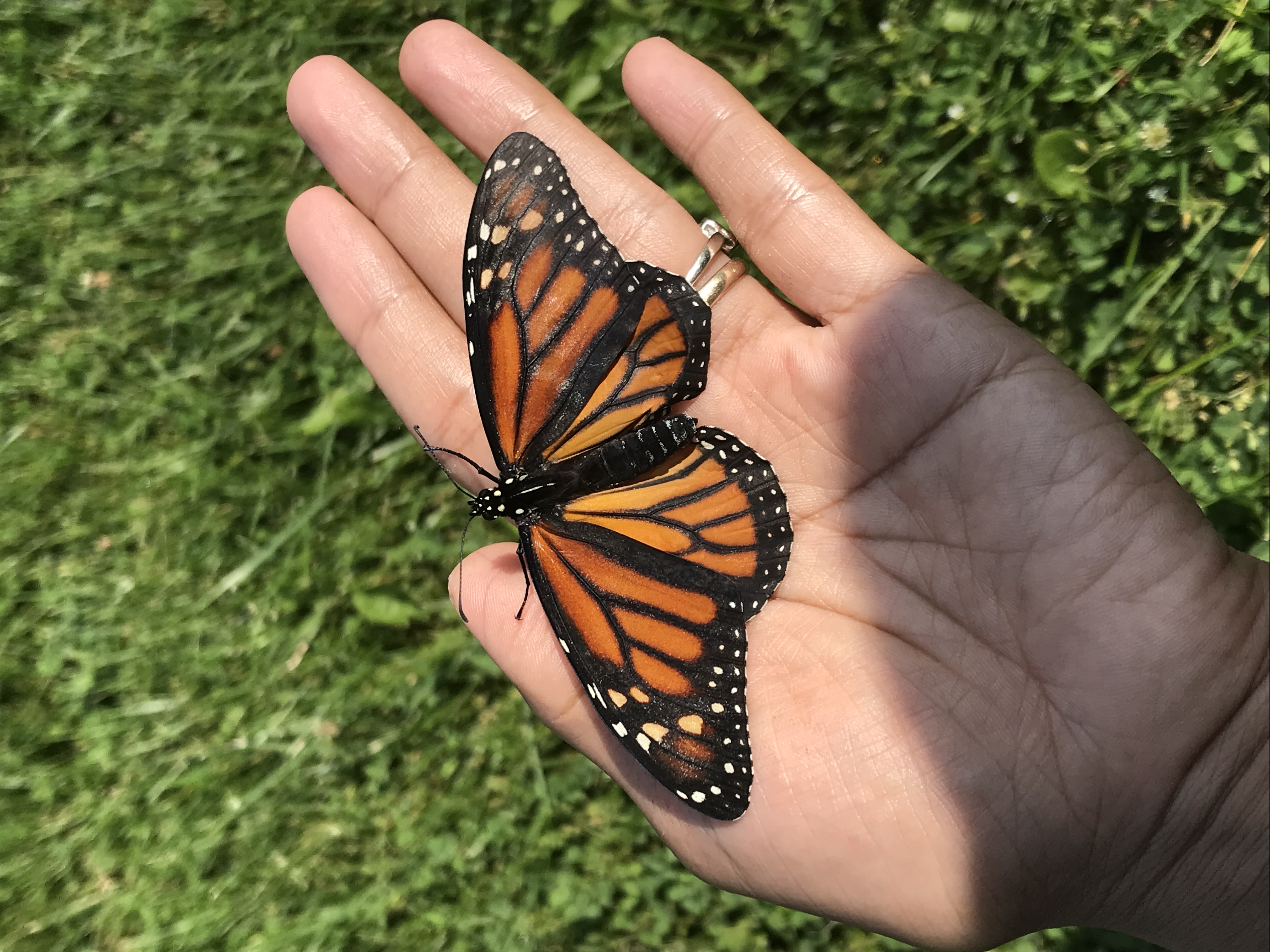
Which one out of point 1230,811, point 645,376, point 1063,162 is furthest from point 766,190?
point 1230,811

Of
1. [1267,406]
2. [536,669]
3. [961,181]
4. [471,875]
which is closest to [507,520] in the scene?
[536,669]

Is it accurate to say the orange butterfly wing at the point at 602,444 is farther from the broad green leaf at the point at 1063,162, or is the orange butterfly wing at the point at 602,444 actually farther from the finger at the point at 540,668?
the broad green leaf at the point at 1063,162

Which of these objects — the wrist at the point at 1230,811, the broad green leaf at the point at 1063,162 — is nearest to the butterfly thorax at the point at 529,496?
the wrist at the point at 1230,811

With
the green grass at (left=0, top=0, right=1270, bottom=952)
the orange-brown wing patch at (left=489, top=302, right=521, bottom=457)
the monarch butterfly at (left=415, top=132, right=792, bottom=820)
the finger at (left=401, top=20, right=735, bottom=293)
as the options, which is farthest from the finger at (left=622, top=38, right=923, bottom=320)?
the orange-brown wing patch at (left=489, top=302, right=521, bottom=457)

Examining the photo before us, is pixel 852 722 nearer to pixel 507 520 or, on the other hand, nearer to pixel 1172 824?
pixel 1172 824

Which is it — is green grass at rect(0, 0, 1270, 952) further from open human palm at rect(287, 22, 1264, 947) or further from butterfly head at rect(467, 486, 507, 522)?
butterfly head at rect(467, 486, 507, 522)
